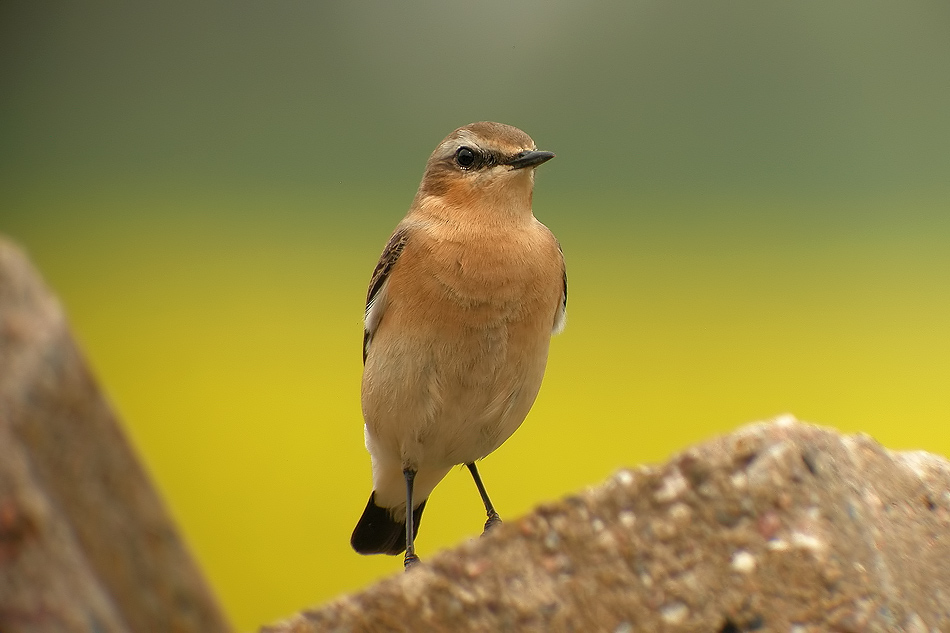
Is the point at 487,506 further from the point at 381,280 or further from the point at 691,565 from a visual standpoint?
the point at 691,565

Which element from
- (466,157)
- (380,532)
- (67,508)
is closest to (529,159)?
(466,157)

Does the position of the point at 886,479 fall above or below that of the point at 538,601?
→ below

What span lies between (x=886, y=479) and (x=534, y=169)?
1.57 meters

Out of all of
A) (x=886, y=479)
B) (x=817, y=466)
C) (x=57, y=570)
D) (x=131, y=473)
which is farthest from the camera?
(x=886, y=479)

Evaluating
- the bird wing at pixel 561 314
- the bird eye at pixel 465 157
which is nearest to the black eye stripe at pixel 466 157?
the bird eye at pixel 465 157

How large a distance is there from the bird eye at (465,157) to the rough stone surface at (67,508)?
193 centimetres

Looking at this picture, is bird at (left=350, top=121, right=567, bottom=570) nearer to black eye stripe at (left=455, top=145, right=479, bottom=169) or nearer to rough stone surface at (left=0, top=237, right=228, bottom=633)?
black eye stripe at (left=455, top=145, right=479, bottom=169)

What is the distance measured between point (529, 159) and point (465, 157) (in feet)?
0.75

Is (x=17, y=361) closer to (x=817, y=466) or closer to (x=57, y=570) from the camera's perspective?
(x=57, y=570)

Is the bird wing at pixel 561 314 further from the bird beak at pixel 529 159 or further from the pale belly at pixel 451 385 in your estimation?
the bird beak at pixel 529 159

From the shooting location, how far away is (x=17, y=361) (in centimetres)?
109

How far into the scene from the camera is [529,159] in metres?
2.89

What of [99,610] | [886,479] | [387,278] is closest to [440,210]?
[387,278]

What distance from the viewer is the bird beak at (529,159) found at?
9.37 ft
